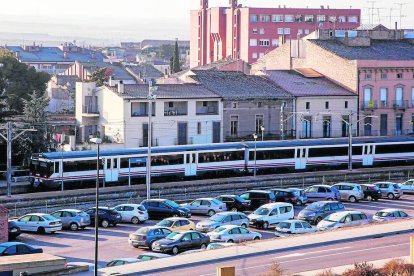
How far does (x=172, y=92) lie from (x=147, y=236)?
3184 cm

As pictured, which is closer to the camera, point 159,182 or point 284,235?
point 284,235

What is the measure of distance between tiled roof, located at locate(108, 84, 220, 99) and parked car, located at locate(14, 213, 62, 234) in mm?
24786

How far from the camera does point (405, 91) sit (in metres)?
80.3

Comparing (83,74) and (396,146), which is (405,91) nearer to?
(396,146)

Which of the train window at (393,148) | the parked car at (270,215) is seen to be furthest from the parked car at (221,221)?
the train window at (393,148)

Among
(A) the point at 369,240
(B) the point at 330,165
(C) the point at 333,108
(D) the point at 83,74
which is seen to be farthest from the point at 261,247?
(D) the point at 83,74

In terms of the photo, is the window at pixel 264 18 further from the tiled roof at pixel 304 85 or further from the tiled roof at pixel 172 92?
the tiled roof at pixel 172 92

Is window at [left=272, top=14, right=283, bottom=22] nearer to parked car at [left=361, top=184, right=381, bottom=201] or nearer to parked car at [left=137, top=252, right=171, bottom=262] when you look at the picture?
parked car at [left=361, top=184, right=381, bottom=201]

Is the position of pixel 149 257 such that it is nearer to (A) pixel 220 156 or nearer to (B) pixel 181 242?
(B) pixel 181 242

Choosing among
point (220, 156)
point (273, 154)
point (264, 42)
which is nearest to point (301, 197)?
point (220, 156)

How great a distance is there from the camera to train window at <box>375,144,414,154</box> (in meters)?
69.6

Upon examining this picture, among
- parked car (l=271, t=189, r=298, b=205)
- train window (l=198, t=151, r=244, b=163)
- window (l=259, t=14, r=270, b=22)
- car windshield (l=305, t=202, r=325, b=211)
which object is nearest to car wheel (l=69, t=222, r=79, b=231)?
car windshield (l=305, t=202, r=325, b=211)

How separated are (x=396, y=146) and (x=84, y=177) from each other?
25.3 m

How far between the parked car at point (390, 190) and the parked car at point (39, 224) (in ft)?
70.0
